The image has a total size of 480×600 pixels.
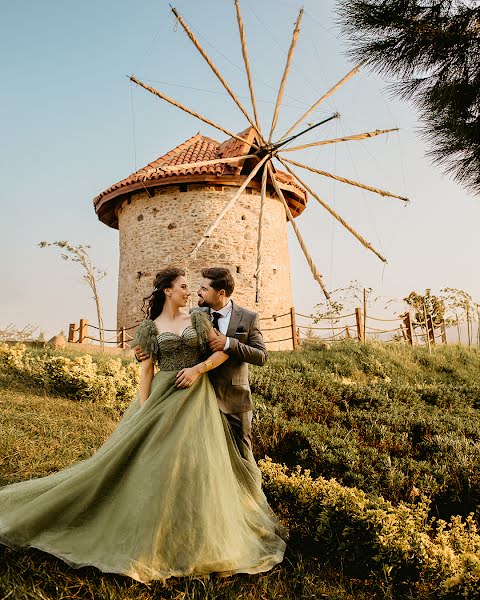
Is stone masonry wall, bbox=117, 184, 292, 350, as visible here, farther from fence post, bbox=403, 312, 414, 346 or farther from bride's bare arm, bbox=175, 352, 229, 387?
bride's bare arm, bbox=175, 352, 229, 387

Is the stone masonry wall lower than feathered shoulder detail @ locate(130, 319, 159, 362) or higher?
higher

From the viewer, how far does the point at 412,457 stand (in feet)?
20.3

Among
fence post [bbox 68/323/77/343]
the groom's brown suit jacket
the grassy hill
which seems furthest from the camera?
fence post [bbox 68/323/77/343]

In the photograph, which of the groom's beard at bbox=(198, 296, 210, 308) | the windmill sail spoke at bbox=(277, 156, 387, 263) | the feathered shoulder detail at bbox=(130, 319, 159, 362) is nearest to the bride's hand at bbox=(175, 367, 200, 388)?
the feathered shoulder detail at bbox=(130, 319, 159, 362)

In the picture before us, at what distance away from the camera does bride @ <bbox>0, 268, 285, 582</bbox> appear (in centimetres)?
260

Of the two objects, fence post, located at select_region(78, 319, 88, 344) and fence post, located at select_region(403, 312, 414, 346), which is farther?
fence post, located at select_region(403, 312, 414, 346)

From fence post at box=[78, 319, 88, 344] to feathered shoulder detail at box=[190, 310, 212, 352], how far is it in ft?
38.2

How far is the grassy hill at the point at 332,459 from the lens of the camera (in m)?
2.79

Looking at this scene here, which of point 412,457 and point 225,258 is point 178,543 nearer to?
point 412,457

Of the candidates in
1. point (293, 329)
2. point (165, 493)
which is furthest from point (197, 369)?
point (293, 329)

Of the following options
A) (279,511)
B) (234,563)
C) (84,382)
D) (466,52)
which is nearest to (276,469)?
(279,511)

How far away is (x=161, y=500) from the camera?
2641 mm

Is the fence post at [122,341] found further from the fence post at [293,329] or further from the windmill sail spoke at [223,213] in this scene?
the fence post at [293,329]

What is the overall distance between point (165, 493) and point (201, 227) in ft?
38.6
